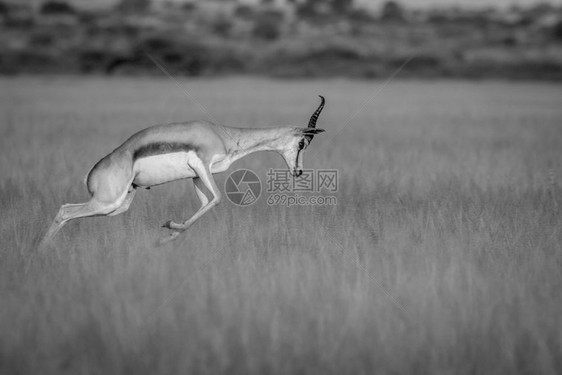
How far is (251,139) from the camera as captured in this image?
7.28 metres

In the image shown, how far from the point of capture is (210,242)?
707cm

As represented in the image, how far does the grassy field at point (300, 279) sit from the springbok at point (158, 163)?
0.38 metres

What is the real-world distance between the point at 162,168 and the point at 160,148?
0.70ft

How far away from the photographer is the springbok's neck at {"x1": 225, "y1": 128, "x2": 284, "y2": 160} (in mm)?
7254

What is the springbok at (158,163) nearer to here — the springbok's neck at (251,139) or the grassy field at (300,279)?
the springbok's neck at (251,139)

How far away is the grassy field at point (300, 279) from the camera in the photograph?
174 inches

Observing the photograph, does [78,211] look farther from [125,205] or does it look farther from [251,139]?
[251,139]

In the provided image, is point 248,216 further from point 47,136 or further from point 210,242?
point 47,136

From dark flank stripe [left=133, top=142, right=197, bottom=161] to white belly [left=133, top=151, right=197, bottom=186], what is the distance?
31 millimetres

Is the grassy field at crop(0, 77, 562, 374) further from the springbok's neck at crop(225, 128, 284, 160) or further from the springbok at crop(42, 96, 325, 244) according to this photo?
the springbok's neck at crop(225, 128, 284, 160)

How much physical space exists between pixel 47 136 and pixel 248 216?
1023 cm

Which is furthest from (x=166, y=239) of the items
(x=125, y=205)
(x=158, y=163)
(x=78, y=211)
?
(x=78, y=211)

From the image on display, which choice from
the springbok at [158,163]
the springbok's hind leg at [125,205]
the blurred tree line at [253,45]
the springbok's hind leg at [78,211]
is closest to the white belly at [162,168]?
the springbok at [158,163]

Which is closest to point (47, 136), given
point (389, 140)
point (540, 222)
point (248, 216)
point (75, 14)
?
point (389, 140)
